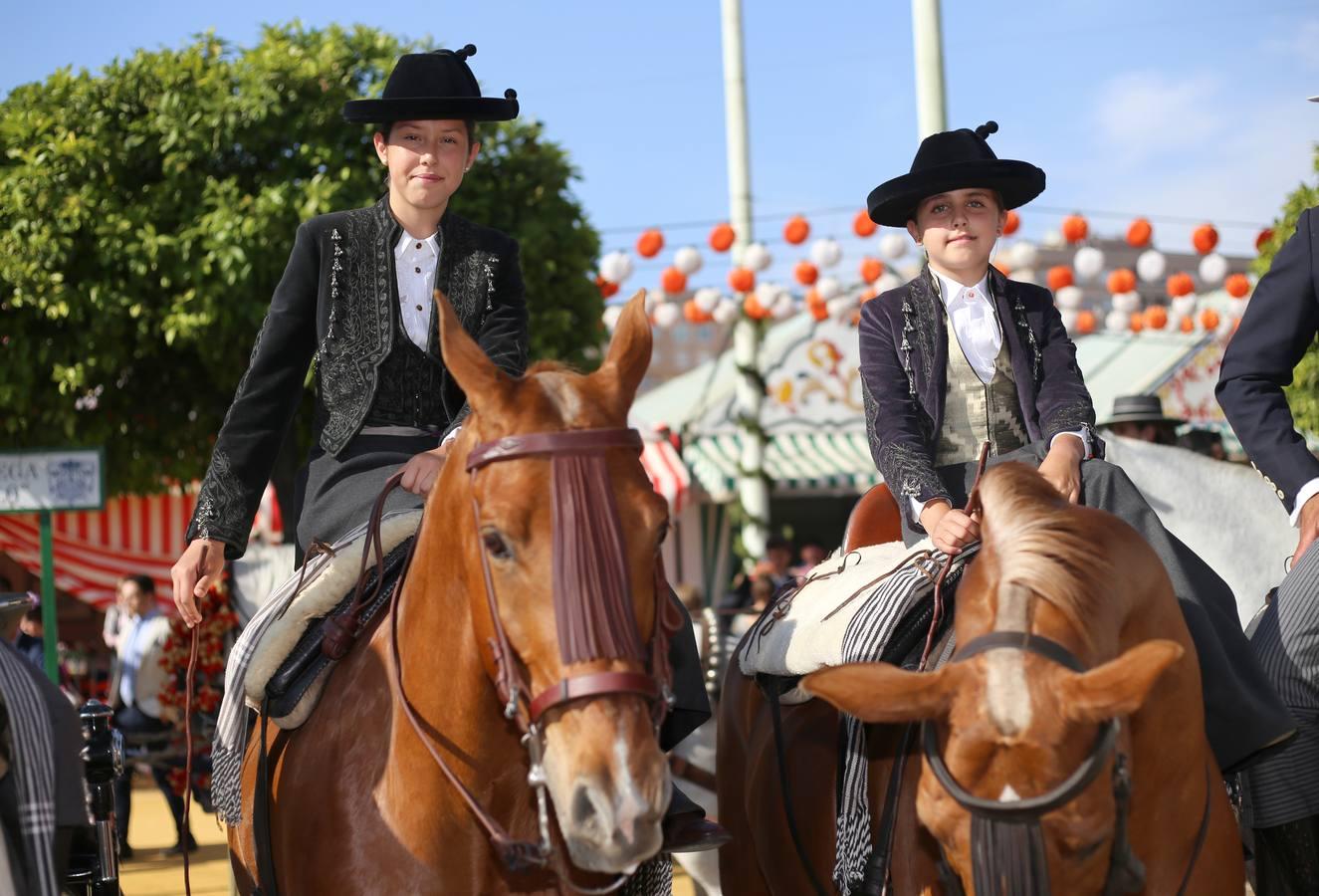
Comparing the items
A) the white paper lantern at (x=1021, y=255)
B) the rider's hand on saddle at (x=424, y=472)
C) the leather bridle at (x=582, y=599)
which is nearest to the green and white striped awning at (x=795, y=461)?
the white paper lantern at (x=1021, y=255)

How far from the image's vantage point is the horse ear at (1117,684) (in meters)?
2.64

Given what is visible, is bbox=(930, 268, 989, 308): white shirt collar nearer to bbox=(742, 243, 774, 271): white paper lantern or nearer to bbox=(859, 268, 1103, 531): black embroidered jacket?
bbox=(859, 268, 1103, 531): black embroidered jacket

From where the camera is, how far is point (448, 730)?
3082 mm

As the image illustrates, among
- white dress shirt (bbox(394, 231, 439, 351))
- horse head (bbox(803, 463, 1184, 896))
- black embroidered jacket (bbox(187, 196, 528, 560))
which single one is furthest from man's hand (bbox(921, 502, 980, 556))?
white dress shirt (bbox(394, 231, 439, 351))

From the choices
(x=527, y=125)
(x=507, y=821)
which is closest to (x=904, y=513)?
(x=507, y=821)

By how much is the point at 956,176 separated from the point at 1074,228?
46.2 feet

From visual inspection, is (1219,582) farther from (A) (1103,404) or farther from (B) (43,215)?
(A) (1103,404)

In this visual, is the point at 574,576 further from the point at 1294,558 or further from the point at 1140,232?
the point at 1140,232

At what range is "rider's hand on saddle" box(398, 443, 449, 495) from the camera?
345 cm

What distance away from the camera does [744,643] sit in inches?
193

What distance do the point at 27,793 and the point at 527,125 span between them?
9930 millimetres

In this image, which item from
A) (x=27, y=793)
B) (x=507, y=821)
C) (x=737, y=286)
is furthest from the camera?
(x=737, y=286)

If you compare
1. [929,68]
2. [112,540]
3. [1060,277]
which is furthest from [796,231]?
Answer: [112,540]

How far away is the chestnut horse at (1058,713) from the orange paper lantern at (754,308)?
44.9 ft
